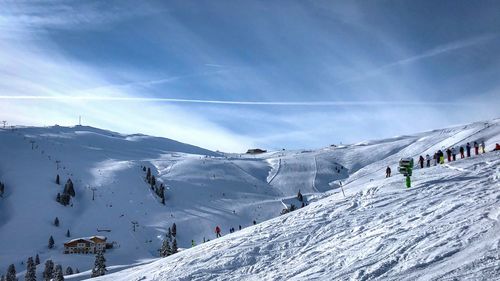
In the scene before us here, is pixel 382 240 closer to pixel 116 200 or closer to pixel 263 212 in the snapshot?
pixel 263 212

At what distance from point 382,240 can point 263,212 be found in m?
101

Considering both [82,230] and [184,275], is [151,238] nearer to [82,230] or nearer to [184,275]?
[82,230]

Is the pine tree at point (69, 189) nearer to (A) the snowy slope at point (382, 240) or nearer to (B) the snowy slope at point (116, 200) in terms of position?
(B) the snowy slope at point (116, 200)

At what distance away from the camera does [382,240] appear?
51.7ft

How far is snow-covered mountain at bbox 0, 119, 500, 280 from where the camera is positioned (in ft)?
47.8

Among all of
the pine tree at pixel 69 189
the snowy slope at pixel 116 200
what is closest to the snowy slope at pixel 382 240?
the snowy slope at pixel 116 200

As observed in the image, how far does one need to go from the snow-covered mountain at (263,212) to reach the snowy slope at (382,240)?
0.22ft

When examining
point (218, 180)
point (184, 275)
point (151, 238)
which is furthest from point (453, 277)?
Answer: point (218, 180)

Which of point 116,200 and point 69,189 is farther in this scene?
point 116,200

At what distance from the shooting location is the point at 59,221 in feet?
327

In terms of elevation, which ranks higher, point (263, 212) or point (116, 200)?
point (116, 200)

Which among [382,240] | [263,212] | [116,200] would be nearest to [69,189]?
[116,200]

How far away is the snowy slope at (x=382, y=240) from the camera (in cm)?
1292

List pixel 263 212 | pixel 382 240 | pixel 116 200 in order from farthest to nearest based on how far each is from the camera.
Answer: pixel 263 212
pixel 116 200
pixel 382 240
